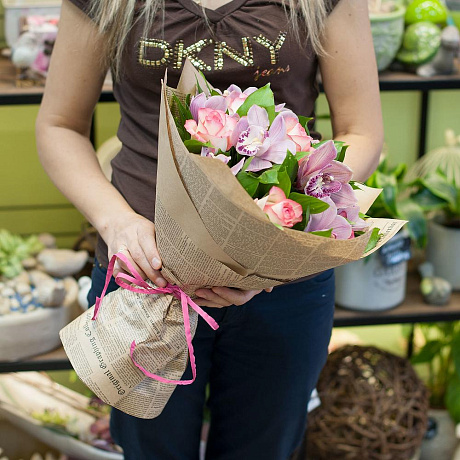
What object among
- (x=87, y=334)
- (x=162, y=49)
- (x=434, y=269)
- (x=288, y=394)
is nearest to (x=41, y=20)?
(x=162, y=49)

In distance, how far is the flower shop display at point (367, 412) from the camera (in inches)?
72.4

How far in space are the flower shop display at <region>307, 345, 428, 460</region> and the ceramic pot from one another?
0.79 metres

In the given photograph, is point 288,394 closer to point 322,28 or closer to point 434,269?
point 322,28

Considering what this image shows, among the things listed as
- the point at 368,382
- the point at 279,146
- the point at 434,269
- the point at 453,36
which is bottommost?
the point at 368,382

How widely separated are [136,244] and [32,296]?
75 cm

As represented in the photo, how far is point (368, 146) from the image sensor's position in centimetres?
118

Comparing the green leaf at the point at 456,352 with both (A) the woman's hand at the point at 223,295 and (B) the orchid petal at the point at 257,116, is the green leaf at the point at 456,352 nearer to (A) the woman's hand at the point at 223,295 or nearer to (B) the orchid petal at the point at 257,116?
(A) the woman's hand at the point at 223,295

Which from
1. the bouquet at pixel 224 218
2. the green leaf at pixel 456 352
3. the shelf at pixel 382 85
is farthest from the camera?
the green leaf at pixel 456 352

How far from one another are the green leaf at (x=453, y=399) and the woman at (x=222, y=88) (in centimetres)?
89

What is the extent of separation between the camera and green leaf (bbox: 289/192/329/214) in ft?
2.82

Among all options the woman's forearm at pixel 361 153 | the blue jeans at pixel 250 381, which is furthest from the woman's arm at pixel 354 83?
the blue jeans at pixel 250 381

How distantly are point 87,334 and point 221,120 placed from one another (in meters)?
0.38

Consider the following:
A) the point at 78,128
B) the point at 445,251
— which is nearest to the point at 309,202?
the point at 78,128

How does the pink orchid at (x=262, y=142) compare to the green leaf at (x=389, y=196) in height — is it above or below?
above
